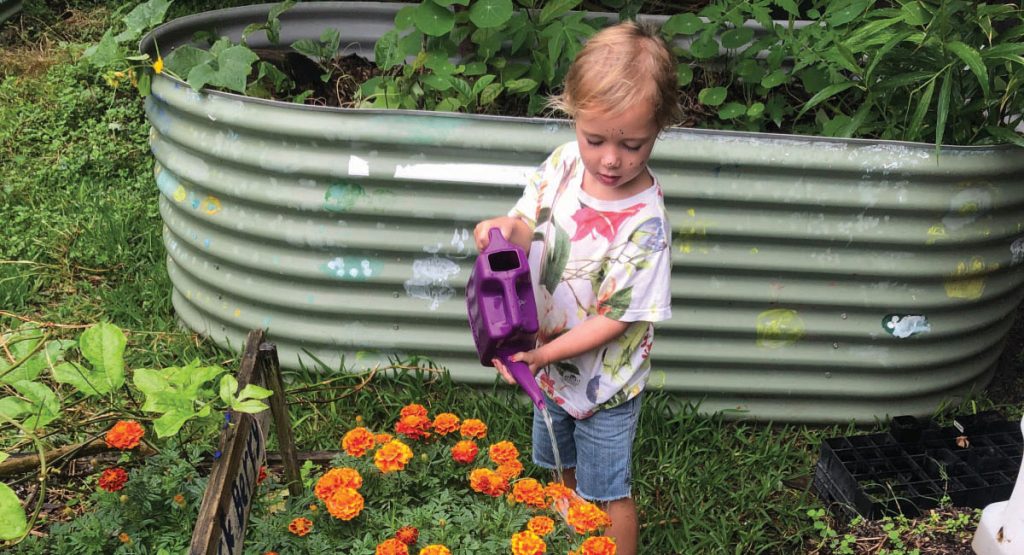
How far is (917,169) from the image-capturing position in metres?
2.16

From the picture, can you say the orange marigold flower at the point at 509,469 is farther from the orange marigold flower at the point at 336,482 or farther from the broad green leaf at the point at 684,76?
the broad green leaf at the point at 684,76

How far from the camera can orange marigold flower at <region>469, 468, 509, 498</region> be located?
1.49m

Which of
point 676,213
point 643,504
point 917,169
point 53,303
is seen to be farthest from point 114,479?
point 917,169

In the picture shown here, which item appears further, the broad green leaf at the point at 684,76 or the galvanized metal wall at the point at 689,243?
the broad green leaf at the point at 684,76

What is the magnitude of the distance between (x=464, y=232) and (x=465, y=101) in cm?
34

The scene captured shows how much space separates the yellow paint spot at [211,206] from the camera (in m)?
2.36

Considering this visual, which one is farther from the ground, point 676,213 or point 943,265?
point 676,213

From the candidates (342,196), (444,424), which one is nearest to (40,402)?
(444,424)

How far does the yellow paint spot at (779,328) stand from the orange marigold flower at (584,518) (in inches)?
41.3

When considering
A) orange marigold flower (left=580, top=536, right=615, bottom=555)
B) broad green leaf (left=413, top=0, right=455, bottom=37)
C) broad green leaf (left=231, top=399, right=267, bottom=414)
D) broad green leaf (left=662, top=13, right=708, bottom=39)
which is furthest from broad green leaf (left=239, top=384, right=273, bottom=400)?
broad green leaf (left=662, top=13, right=708, bottom=39)

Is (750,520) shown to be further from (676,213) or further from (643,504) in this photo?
(676,213)

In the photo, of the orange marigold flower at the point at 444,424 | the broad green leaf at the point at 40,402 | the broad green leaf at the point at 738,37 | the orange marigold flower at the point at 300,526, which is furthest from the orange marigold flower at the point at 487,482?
the broad green leaf at the point at 738,37

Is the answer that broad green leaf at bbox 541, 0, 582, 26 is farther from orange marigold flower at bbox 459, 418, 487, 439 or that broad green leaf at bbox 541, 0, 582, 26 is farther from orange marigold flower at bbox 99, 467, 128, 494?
orange marigold flower at bbox 99, 467, 128, 494

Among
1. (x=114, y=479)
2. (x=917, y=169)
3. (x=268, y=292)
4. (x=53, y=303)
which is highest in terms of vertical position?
(x=917, y=169)
